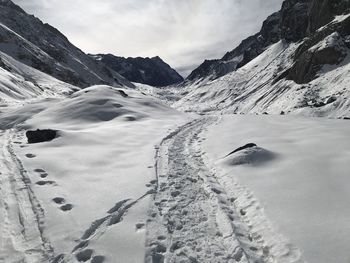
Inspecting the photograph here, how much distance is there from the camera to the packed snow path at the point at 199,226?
7.27 metres

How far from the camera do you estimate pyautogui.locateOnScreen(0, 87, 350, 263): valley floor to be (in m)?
7.43

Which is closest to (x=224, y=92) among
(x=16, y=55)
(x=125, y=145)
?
(x=16, y=55)

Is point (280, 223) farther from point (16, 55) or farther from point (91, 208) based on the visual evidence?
point (16, 55)

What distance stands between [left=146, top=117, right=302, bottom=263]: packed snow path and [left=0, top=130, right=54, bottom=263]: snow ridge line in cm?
220

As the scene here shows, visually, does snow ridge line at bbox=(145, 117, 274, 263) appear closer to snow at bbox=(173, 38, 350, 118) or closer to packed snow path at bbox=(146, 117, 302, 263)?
packed snow path at bbox=(146, 117, 302, 263)

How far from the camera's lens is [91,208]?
969 cm

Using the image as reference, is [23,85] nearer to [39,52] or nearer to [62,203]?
[62,203]

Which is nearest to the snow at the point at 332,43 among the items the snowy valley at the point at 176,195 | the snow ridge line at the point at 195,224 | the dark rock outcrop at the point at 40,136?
the snowy valley at the point at 176,195

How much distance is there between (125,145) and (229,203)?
972 centimetres

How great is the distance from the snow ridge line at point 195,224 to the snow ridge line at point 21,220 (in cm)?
220

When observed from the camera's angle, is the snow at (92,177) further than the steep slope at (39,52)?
No

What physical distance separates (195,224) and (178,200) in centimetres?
168

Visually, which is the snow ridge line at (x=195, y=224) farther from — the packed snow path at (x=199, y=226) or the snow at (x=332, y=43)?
the snow at (x=332, y=43)

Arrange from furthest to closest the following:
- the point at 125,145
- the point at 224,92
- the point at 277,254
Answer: the point at 224,92, the point at 125,145, the point at 277,254
